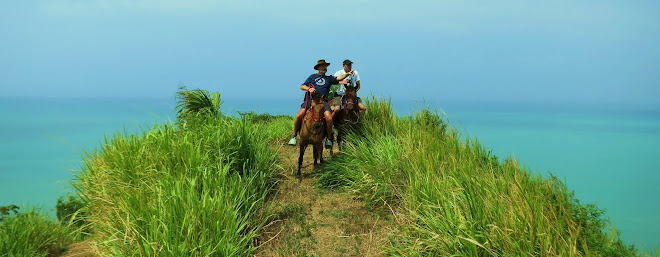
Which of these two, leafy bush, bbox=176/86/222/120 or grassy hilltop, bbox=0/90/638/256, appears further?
leafy bush, bbox=176/86/222/120

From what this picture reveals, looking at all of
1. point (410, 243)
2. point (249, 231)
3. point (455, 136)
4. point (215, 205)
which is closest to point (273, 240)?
point (249, 231)

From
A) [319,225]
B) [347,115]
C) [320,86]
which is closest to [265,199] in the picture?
[319,225]

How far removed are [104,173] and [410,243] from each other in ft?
18.9

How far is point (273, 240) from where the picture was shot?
6699mm

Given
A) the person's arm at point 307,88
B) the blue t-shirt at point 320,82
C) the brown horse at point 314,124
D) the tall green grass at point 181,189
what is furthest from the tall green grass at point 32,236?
the blue t-shirt at point 320,82

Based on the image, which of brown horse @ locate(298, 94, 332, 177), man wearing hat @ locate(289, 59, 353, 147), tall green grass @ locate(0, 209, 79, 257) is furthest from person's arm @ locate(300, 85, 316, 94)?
tall green grass @ locate(0, 209, 79, 257)

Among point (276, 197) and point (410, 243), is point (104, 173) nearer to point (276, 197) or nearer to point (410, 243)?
point (276, 197)

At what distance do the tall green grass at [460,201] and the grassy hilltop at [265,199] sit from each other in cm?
2

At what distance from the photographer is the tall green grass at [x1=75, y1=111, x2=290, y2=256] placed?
5605mm

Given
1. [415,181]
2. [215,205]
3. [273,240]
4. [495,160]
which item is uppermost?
[495,160]

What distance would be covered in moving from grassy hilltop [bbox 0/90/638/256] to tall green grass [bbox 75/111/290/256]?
0.02 metres

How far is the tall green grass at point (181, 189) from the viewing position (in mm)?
5605

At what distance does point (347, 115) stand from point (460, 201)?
4.63 m

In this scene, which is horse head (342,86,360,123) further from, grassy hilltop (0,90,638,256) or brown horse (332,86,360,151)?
grassy hilltop (0,90,638,256)
